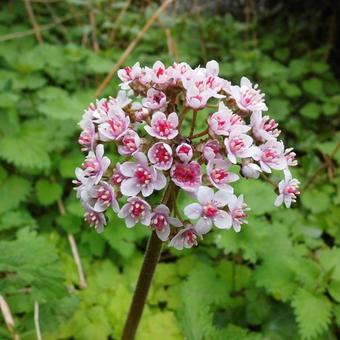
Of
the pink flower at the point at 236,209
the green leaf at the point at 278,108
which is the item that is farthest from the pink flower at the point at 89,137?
the green leaf at the point at 278,108

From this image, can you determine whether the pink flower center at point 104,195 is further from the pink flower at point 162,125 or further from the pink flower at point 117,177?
the pink flower at point 162,125

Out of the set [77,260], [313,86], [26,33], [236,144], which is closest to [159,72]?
[236,144]

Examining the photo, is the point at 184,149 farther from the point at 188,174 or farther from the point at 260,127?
the point at 260,127

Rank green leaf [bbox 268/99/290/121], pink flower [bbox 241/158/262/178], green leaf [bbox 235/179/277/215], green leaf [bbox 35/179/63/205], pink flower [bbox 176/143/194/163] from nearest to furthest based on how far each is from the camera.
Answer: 1. pink flower [bbox 176/143/194/163]
2. pink flower [bbox 241/158/262/178]
3. green leaf [bbox 235/179/277/215]
4. green leaf [bbox 35/179/63/205]
5. green leaf [bbox 268/99/290/121]

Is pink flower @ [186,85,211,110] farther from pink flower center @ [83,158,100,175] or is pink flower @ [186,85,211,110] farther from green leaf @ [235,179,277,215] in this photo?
green leaf @ [235,179,277,215]

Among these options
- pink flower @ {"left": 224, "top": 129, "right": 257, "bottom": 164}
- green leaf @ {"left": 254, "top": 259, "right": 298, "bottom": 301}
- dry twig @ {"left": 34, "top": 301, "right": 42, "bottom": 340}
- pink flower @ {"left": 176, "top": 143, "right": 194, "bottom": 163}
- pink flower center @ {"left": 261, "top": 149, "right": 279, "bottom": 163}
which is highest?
pink flower @ {"left": 176, "top": 143, "right": 194, "bottom": 163}

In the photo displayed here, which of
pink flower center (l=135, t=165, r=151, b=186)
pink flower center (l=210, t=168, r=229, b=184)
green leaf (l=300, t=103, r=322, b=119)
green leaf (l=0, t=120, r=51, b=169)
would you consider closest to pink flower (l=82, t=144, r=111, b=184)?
pink flower center (l=135, t=165, r=151, b=186)

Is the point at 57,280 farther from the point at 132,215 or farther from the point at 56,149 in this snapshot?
the point at 56,149

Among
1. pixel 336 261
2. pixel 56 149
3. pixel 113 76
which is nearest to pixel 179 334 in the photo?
pixel 336 261
